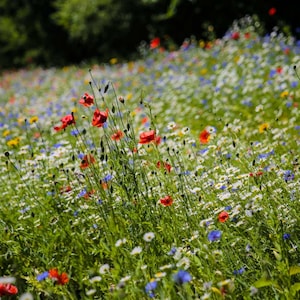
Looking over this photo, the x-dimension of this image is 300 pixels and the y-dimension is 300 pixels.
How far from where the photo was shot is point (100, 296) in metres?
2.80

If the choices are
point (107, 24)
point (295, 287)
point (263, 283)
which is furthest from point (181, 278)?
point (107, 24)

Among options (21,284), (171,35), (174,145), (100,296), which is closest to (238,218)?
(100,296)

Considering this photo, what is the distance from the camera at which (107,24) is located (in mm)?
16578

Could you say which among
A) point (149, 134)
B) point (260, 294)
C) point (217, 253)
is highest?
point (149, 134)

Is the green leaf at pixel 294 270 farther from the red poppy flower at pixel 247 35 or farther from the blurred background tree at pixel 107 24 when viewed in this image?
the red poppy flower at pixel 247 35

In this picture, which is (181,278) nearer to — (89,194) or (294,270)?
(294,270)

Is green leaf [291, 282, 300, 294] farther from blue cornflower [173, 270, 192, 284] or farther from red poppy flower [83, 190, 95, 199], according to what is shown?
red poppy flower [83, 190, 95, 199]

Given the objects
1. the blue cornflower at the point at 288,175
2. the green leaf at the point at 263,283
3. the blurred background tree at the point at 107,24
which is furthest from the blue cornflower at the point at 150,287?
the blurred background tree at the point at 107,24

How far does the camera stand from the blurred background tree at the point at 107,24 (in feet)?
39.7

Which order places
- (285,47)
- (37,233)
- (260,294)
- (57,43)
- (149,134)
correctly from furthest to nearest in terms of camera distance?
(57,43), (285,47), (37,233), (149,134), (260,294)

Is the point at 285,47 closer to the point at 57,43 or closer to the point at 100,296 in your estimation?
the point at 100,296

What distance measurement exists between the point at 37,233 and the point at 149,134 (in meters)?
0.95

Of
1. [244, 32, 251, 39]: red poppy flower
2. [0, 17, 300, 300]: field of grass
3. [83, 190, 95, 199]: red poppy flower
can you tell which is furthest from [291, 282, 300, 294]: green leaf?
[244, 32, 251, 39]: red poppy flower

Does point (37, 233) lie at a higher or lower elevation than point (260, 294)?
higher
